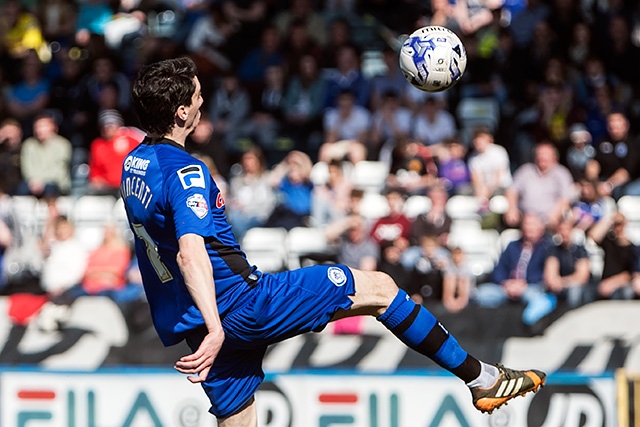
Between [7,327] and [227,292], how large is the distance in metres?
5.40

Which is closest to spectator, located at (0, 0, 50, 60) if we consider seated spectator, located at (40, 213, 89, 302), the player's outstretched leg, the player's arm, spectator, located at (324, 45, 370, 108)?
spectator, located at (324, 45, 370, 108)

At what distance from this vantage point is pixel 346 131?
1464cm

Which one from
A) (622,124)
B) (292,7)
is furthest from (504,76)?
(292,7)

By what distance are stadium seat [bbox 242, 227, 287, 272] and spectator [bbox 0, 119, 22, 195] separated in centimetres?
323

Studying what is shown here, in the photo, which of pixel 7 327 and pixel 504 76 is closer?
pixel 7 327

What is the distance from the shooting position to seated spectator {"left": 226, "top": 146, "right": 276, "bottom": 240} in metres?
13.8

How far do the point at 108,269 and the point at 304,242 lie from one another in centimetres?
212

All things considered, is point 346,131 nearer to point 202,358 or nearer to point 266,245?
point 266,245

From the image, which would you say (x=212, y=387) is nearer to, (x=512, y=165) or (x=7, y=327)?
(x=7, y=327)

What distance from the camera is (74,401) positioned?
9633 millimetres

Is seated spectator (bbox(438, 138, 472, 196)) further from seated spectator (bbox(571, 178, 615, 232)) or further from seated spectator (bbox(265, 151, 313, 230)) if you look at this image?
seated spectator (bbox(265, 151, 313, 230))

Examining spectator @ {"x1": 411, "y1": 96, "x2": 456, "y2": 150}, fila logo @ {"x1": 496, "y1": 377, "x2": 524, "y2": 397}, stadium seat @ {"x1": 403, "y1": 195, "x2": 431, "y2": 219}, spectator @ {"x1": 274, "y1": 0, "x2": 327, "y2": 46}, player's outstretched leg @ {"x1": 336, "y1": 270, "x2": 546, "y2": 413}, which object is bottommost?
stadium seat @ {"x1": 403, "y1": 195, "x2": 431, "y2": 219}

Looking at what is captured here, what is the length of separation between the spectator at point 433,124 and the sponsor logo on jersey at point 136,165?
8150 millimetres

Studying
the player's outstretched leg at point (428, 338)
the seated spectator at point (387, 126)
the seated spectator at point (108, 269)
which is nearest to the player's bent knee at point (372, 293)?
the player's outstretched leg at point (428, 338)
